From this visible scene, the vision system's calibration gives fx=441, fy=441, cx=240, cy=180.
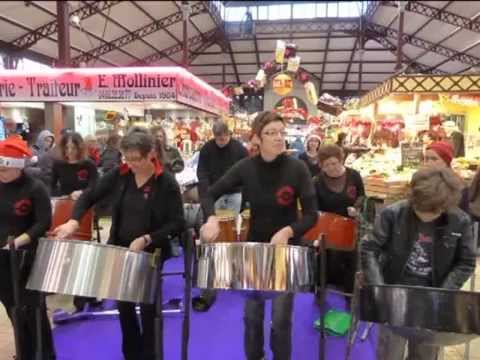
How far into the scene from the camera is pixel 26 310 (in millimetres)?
1721

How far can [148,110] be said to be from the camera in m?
7.82

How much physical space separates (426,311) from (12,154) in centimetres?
145

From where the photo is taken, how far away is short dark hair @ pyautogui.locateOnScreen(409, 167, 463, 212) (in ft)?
4.27

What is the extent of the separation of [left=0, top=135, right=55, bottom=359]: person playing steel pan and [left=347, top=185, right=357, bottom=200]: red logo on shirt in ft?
4.96

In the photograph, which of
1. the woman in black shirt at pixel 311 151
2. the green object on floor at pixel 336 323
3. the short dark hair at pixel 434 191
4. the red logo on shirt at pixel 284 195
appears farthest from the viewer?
the woman in black shirt at pixel 311 151

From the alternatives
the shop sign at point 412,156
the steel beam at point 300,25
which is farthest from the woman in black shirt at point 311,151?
the shop sign at point 412,156

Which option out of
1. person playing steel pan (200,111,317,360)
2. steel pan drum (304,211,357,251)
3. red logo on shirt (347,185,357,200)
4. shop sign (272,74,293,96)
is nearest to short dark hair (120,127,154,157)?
person playing steel pan (200,111,317,360)

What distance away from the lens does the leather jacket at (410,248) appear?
1.32 meters

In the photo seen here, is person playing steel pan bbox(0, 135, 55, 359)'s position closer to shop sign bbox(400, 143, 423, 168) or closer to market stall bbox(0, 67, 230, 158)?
market stall bbox(0, 67, 230, 158)

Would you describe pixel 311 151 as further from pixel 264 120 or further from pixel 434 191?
pixel 434 191

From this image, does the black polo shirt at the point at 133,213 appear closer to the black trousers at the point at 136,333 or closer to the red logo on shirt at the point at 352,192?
the black trousers at the point at 136,333

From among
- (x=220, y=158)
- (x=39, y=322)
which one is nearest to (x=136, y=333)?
(x=39, y=322)

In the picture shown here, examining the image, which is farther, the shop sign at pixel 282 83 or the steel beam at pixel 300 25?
the shop sign at pixel 282 83

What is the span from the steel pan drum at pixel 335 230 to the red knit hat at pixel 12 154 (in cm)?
128
